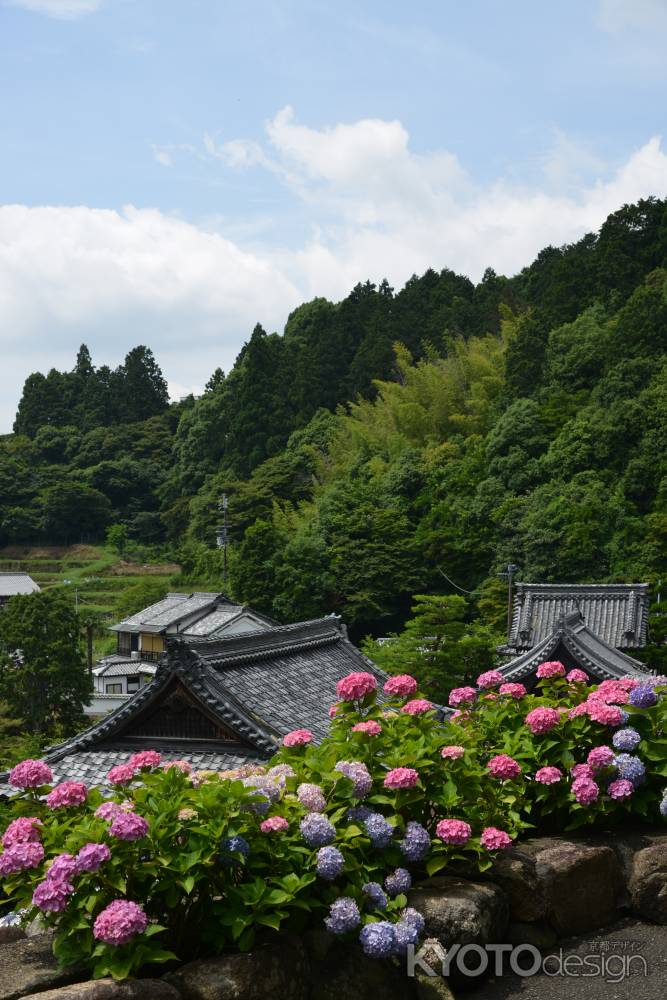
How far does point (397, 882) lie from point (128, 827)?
118 cm

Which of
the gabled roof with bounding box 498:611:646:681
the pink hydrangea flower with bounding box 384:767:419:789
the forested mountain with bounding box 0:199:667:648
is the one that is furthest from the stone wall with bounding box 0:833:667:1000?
the forested mountain with bounding box 0:199:667:648

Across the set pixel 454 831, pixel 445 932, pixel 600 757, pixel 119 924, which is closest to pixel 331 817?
pixel 454 831

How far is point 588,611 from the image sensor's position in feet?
86.6

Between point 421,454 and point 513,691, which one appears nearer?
point 513,691

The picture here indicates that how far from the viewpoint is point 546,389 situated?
43.7m

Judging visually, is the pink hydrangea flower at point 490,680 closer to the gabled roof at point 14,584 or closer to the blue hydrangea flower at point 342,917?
the blue hydrangea flower at point 342,917

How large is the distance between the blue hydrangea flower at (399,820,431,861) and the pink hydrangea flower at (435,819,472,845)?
0.07m

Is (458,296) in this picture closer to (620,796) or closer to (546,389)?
(546,389)

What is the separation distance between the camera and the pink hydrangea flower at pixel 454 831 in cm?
440

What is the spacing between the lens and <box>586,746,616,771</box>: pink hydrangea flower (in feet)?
16.2

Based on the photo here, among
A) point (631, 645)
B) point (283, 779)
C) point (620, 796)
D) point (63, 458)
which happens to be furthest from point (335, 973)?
point (63, 458)

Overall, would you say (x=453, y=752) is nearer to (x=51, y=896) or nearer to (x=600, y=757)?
(x=600, y=757)

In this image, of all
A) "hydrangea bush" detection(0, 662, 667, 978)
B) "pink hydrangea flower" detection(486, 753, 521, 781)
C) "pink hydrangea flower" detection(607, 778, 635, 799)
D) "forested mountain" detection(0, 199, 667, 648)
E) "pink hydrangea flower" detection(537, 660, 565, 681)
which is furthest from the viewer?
"forested mountain" detection(0, 199, 667, 648)

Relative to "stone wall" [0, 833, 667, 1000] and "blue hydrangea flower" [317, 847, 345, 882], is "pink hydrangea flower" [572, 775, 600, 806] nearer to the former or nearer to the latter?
"stone wall" [0, 833, 667, 1000]
